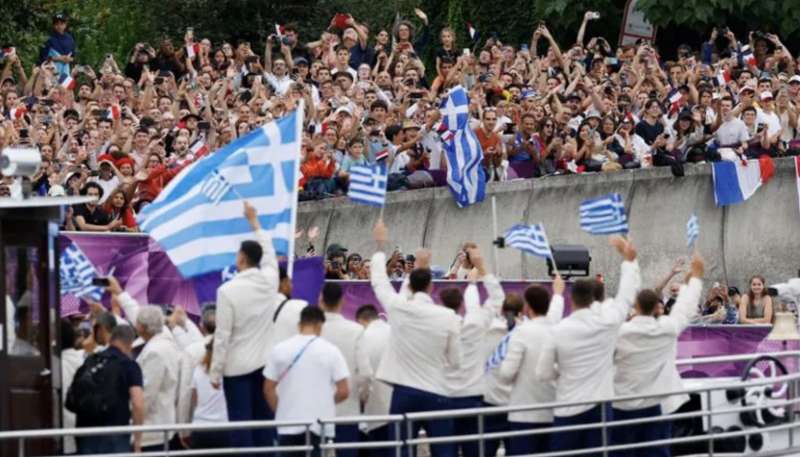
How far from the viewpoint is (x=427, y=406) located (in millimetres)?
21781

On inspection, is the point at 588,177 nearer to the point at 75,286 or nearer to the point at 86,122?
the point at 86,122

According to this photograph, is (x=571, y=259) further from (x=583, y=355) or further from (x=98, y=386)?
(x=98, y=386)

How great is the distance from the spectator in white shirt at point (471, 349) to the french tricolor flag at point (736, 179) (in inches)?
600

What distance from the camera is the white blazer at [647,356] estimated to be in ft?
73.0

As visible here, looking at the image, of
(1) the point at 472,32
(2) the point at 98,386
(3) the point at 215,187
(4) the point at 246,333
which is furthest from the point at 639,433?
(1) the point at 472,32

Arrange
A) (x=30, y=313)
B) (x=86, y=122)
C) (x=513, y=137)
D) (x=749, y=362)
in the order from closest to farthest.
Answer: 1. (x=30, y=313)
2. (x=749, y=362)
3. (x=86, y=122)
4. (x=513, y=137)

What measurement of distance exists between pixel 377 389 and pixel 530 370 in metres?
1.24

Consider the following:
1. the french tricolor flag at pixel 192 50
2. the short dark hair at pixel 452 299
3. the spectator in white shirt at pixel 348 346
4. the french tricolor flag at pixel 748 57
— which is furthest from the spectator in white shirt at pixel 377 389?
the french tricolor flag at pixel 748 57

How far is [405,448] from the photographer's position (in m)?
21.0

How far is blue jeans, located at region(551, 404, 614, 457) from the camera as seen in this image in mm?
21906

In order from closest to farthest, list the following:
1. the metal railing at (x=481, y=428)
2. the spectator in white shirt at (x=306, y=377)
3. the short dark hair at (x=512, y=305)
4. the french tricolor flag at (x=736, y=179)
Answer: the metal railing at (x=481, y=428) → the spectator in white shirt at (x=306, y=377) → the short dark hair at (x=512, y=305) → the french tricolor flag at (x=736, y=179)

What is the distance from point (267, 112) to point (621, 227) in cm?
1109

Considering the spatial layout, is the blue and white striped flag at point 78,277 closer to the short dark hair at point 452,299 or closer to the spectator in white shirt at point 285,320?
the spectator in white shirt at point 285,320

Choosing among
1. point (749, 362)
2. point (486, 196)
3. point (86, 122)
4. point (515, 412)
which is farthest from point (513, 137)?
point (515, 412)
